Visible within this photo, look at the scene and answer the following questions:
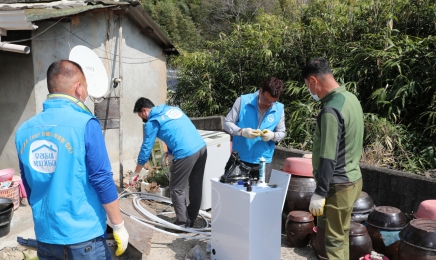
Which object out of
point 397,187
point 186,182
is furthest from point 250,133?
point 397,187

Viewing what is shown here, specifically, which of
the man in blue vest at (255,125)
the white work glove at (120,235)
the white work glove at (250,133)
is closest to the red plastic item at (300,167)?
the man in blue vest at (255,125)

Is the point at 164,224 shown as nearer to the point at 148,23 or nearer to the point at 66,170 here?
the point at 66,170

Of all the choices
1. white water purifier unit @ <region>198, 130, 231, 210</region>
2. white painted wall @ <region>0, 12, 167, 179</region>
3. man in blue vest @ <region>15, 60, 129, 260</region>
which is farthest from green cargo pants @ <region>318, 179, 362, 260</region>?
white painted wall @ <region>0, 12, 167, 179</region>

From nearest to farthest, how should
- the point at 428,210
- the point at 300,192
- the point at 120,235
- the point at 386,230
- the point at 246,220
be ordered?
the point at 120,235 < the point at 246,220 < the point at 428,210 < the point at 386,230 < the point at 300,192

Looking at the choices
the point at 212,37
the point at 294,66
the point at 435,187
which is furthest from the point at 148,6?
the point at 435,187

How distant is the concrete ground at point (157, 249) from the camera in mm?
4141

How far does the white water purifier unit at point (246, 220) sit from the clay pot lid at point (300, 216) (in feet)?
2.57

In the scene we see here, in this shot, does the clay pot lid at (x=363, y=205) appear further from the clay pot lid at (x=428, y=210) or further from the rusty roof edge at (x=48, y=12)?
the rusty roof edge at (x=48, y=12)

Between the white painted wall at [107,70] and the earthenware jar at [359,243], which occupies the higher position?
the white painted wall at [107,70]

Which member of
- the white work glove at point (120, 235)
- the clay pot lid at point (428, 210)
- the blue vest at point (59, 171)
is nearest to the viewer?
the blue vest at point (59, 171)

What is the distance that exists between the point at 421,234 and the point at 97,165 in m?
2.87

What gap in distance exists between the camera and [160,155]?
7.47 metres

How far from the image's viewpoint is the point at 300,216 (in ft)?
14.3

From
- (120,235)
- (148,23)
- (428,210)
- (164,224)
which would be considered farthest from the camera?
(148,23)
